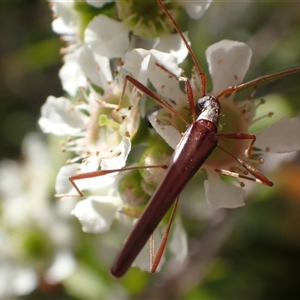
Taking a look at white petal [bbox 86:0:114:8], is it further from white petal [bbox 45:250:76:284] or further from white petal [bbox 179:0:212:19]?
white petal [bbox 45:250:76:284]

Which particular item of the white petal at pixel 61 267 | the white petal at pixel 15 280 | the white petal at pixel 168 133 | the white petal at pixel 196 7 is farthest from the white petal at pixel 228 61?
the white petal at pixel 15 280

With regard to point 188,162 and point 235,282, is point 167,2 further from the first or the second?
point 235,282

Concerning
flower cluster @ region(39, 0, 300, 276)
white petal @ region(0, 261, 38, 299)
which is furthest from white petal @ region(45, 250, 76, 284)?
flower cluster @ region(39, 0, 300, 276)

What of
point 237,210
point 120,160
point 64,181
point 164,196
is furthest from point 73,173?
point 237,210

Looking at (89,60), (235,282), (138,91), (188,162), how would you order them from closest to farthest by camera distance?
(188,162) → (138,91) → (89,60) → (235,282)

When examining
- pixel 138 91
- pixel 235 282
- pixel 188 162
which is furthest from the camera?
pixel 235 282

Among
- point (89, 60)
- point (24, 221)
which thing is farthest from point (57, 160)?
point (89, 60)

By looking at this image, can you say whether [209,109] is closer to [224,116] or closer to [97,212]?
[224,116]
